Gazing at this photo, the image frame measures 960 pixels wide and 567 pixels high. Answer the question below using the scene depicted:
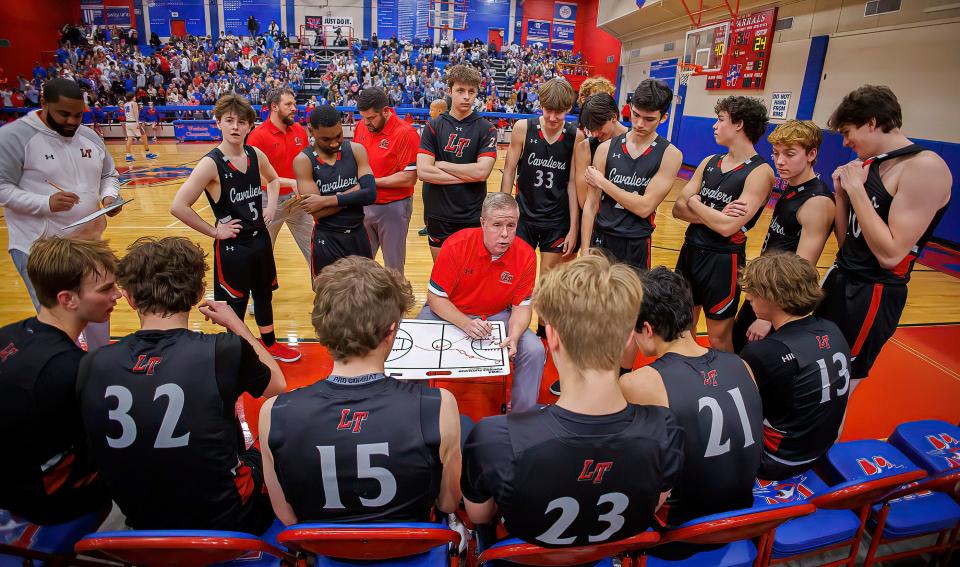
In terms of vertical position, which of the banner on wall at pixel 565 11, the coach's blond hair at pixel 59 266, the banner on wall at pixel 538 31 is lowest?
the coach's blond hair at pixel 59 266

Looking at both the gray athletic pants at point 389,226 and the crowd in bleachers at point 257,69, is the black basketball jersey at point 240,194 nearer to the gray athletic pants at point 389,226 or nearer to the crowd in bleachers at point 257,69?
the gray athletic pants at point 389,226

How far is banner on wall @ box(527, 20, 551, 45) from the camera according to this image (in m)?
25.4

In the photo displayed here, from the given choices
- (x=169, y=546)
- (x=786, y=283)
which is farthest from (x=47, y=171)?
(x=786, y=283)

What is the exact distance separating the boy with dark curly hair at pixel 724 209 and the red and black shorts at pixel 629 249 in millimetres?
270

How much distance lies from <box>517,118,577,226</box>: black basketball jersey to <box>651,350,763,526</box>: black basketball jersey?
102 inches

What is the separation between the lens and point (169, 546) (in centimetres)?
130

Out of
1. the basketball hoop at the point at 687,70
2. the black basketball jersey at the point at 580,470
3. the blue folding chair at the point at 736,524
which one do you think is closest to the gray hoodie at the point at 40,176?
the black basketball jersey at the point at 580,470

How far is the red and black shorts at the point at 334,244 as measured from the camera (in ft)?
13.4

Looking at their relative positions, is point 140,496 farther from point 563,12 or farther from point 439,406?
point 563,12

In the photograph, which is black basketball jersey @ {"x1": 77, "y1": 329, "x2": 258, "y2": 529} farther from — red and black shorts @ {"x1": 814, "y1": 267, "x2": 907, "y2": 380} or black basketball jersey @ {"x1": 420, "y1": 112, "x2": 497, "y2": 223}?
red and black shorts @ {"x1": 814, "y1": 267, "x2": 907, "y2": 380}

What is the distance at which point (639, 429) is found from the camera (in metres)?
1.43

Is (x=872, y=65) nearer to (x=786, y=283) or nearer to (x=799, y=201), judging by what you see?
(x=799, y=201)

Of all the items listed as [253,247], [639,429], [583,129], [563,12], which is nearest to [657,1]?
[563,12]

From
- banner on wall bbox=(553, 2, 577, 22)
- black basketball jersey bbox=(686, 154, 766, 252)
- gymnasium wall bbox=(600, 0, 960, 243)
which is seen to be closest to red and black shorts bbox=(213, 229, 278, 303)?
black basketball jersey bbox=(686, 154, 766, 252)
